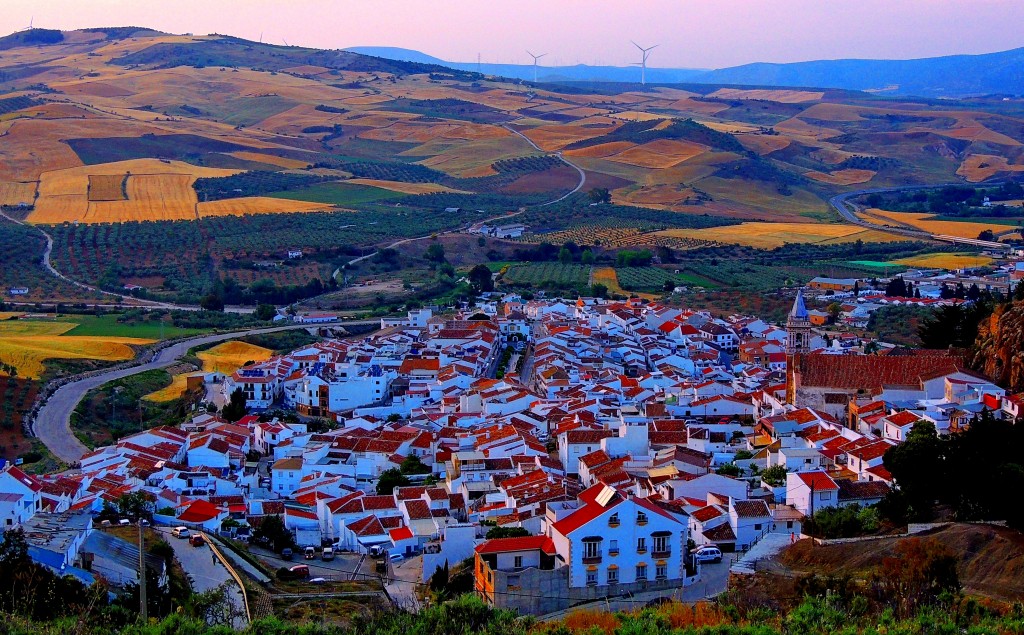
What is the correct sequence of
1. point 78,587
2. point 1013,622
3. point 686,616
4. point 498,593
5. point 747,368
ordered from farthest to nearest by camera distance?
point 747,368, point 498,593, point 78,587, point 686,616, point 1013,622

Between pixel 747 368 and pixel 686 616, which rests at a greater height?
pixel 686 616

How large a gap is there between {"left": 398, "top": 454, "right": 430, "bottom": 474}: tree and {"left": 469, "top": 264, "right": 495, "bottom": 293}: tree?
32.7 meters

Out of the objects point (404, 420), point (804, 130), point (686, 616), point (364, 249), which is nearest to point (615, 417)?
point (404, 420)

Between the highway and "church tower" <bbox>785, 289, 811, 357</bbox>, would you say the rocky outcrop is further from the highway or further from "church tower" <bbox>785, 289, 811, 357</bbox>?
the highway

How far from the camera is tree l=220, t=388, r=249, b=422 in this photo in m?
37.0

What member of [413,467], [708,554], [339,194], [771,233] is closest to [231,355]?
[413,467]

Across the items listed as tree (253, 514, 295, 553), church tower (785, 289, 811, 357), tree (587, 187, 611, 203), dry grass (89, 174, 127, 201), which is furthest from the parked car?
tree (587, 187, 611, 203)

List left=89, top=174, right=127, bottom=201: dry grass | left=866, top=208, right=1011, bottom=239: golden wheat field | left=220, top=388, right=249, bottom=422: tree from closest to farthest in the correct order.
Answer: left=220, top=388, right=249, bottom=422: tree < left=866, top=208, right=1011, bottom=239: golden wheat field < left=89, top=174, right=127, bottom=201: dry grass

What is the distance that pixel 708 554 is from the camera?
71.3 feet

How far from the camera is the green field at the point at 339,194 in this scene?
92.9 metres

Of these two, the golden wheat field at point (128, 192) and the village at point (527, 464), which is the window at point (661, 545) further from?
the golden wheat field at point (128, 192)

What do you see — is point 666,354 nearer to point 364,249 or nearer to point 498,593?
point 498,593

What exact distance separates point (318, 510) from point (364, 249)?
48.2 meters

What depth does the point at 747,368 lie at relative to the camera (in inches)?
1592
